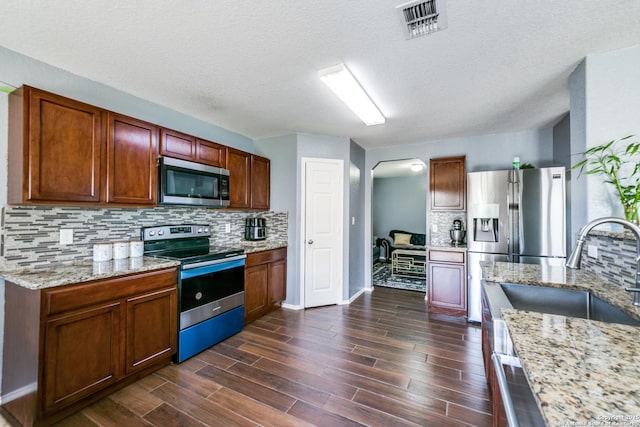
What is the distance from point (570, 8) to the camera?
1.50 meters

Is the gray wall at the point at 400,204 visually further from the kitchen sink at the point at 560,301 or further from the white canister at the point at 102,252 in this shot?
the white canister at the point at 102,252

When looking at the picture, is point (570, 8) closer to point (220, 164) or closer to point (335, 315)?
point (220, 164)

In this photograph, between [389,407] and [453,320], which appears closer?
[389,407]

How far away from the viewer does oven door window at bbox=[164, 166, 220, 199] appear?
2529 millimetres

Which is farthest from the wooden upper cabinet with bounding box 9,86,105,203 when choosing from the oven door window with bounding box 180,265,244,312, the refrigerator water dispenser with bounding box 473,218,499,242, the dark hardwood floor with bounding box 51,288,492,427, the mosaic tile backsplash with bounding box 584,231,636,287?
the refrigerator water dispenser with bounding box 473,218,499,242

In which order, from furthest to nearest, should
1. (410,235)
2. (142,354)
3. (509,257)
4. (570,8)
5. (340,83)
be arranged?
(410,235) < (509,257) < (340,83) < (142,354) < (570,8)

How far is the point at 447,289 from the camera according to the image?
348 centimetres

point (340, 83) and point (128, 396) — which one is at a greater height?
point (340, 83)

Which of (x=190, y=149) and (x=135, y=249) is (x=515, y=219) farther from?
(x=135, y=249)

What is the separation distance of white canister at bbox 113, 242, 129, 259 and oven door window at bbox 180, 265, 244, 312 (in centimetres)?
54

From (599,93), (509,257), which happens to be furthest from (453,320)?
(599,93)

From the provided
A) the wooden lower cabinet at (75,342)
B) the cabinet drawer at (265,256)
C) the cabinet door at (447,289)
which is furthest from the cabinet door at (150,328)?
the cabinet door at (447,289)

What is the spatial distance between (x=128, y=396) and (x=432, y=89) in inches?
135

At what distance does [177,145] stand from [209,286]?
142 cm
